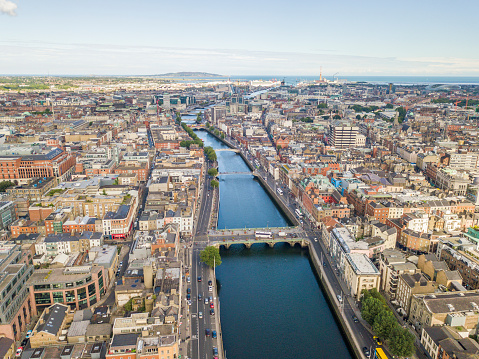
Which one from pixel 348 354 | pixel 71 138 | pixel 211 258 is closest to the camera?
pixel 348 354

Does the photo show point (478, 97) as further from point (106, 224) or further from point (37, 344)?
point (37, 344)

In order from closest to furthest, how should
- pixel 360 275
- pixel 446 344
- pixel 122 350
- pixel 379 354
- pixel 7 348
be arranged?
pixel 122 350, pixel 7 348, pixel 446 344, pixel 379 354, pixel 360 275

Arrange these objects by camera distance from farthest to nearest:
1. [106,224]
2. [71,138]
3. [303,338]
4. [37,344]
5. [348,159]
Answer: [71,138] < [348,159] < [106,224] < [303,338] < [37,344]

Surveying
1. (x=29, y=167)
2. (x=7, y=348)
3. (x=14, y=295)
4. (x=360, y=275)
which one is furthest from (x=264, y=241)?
(x=29, y=167)

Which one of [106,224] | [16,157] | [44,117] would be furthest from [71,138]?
[106,224]

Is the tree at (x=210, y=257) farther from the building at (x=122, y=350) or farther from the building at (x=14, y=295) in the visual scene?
the building at (x=14, y=295)

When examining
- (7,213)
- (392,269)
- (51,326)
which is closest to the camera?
(51,326)

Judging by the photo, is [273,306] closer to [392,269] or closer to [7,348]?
[392,269]
